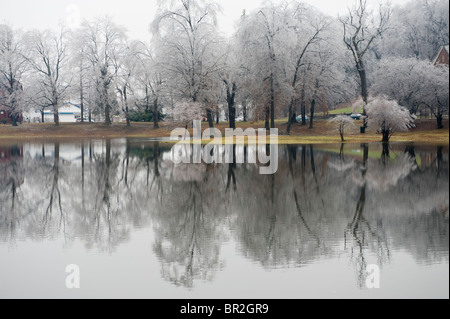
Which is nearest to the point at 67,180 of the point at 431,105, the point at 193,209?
the point at 193,209

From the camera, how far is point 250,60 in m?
56.1

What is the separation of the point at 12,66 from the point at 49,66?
5188mm

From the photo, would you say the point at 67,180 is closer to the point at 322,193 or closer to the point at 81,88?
the point at 322,193

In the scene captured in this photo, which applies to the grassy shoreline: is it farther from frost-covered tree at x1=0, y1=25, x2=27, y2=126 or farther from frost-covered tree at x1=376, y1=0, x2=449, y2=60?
frost-covered tree at x1=376, y1=0, x2=449, y2=60

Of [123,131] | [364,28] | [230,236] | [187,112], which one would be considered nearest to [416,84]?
[364,28]

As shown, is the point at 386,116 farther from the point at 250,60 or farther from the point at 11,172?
the point at 11,172

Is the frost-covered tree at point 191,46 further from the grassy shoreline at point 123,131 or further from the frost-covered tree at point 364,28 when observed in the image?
the frost-covered tree at point 364,28

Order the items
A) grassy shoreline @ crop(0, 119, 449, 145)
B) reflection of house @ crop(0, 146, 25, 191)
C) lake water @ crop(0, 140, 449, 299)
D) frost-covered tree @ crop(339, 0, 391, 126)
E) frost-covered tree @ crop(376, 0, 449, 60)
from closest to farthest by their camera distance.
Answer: lake water @ crop(0, 140, 449, 299), reflection of house @ crop(0, 146, 25, 191), grassy shoreline @ crop(0, 119, 449, 145), frost-covered tree @ crop(339, 0, 391, 126), frost-covered tree @ crop(376, 0, 449, 60)

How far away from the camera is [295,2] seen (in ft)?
189

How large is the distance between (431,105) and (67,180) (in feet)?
109

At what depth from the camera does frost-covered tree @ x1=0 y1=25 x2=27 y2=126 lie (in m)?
75.3

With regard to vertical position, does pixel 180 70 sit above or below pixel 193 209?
above

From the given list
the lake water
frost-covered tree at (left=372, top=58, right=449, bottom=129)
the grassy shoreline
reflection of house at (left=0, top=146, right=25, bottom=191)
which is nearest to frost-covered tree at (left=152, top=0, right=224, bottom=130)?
the grassy shoreline

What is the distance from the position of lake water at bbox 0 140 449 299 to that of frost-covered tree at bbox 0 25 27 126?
57853 mm
